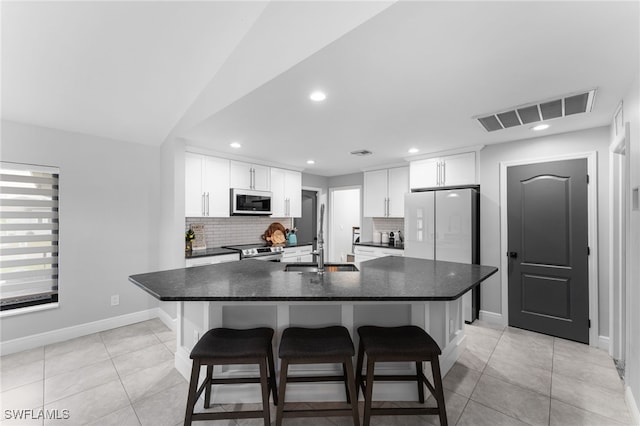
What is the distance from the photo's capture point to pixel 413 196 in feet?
13.2

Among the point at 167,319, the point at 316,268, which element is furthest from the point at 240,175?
the point at 316,268

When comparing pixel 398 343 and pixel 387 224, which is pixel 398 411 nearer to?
pixel 398 343

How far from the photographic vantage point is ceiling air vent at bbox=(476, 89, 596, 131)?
2248 millimetres

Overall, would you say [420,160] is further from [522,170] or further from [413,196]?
[522,170]

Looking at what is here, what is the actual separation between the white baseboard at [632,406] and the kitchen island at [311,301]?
1114mm

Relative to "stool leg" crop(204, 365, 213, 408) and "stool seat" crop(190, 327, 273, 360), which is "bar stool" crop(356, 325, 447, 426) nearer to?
"stool seat" crop(190, 327, 273, 360)

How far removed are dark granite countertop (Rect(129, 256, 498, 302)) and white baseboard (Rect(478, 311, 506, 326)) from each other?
149 centimetres

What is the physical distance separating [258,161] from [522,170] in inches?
146

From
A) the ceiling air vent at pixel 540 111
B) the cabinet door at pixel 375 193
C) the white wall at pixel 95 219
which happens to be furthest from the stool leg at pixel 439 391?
the white wall at pixel 95 219

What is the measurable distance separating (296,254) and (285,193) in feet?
3.68

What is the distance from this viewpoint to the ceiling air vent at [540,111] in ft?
7.38

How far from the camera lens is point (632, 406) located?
73.2 inches

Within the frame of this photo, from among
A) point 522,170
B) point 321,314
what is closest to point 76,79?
point 321,314

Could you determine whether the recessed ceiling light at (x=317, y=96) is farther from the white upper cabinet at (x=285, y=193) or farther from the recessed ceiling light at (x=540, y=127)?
the white upper cabinet at (x=285, y=193)
